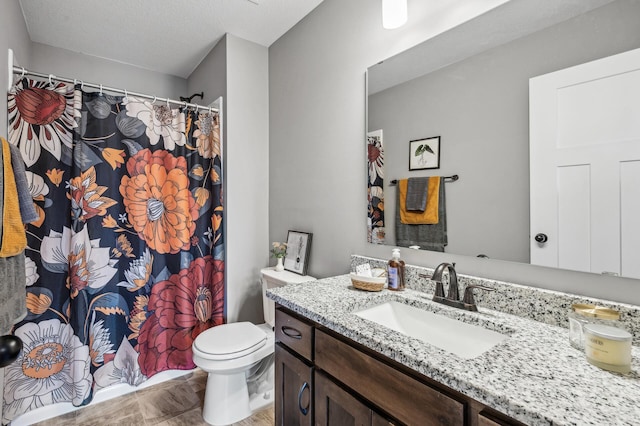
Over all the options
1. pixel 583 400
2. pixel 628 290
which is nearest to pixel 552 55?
pixel 628 290

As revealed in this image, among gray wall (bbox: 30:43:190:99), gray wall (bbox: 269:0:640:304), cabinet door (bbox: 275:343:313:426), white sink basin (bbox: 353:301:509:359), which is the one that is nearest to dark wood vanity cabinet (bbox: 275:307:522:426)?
cabinet door (bbox: 275:343:313:426)

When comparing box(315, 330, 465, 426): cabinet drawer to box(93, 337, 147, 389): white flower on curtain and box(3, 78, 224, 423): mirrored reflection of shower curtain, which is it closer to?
box(3, 78, 224, 423): mirrored reflection of shower curtain

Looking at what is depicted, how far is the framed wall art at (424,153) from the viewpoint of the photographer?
4.29ft

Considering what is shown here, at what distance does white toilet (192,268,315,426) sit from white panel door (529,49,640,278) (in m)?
1.37

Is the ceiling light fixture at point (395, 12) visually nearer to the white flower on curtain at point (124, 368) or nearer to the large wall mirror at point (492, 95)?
the large wall mirror at point (492, 95)

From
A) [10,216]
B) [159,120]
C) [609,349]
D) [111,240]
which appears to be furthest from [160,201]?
[609,349]

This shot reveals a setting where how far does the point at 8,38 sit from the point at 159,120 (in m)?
0.79

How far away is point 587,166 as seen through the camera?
0.92 m

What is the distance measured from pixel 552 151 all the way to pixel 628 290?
0.46 metres

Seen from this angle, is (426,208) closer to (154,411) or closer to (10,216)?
(10,216)

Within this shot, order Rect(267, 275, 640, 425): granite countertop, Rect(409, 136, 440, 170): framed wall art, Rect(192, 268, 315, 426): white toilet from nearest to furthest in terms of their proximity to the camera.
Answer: Rect(267, 275, 640, 425): granite countertop → Rect(409, 136, 440, 170): framed wall art → Rect(192, 268, 315, 426): white toilet

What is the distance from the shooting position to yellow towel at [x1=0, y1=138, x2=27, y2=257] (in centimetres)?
117

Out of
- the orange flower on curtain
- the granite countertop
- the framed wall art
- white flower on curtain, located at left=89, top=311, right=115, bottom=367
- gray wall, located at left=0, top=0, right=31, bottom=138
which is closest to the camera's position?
the granite countertop

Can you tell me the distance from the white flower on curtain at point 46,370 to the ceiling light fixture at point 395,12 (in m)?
2.45
